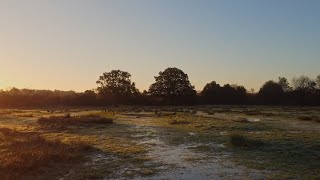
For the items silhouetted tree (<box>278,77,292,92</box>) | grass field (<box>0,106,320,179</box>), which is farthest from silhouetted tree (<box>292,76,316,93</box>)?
grass field (<box>0,106,320,179</box>)

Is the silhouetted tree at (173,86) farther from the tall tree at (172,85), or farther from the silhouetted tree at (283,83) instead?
the silhouetted tree at (283,83)

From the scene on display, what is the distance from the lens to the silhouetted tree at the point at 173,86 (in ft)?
430

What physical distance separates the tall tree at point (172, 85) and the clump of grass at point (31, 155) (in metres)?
96.6

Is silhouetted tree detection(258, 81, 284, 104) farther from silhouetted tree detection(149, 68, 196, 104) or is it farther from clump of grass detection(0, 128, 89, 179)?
clump of grass detection(0, 128, 89, 179)

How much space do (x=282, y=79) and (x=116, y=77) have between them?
67.4m

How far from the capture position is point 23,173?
68.4ft

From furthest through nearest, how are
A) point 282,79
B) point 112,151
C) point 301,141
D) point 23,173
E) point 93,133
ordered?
point 282,79, point 93,133, point 301,141, point 112,151, point 23,173

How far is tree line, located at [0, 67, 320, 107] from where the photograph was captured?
127m

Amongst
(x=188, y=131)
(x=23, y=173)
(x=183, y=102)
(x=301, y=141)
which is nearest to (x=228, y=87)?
(x=183, y=102)

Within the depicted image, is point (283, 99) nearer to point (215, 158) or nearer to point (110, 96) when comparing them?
point (110, 96)

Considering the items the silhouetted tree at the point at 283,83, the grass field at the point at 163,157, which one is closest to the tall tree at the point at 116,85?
the silhouetted tree at the point at 283,83

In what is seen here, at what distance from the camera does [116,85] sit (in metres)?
138

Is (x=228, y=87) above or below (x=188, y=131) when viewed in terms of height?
above

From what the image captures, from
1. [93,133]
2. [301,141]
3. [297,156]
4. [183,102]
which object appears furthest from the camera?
[183,102]
